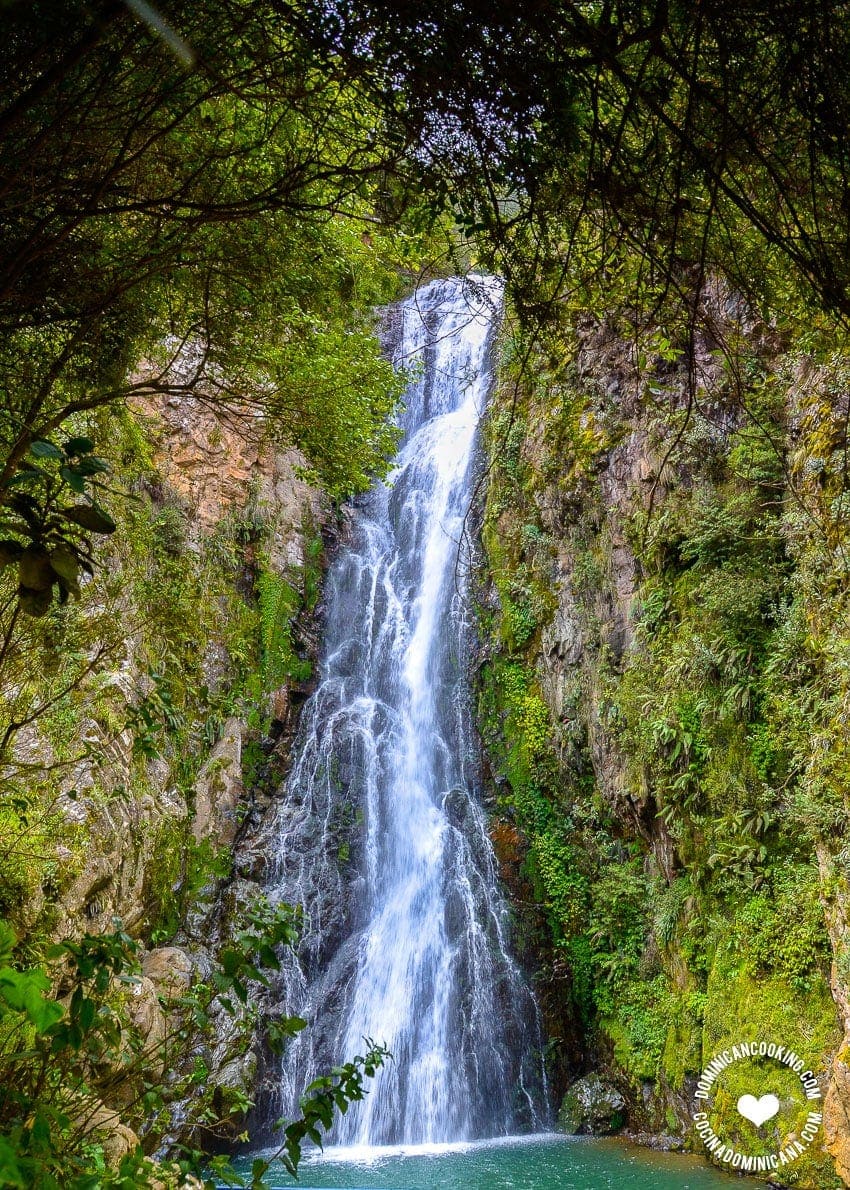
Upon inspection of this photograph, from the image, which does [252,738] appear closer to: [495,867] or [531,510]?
[495,867]

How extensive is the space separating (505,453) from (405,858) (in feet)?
22.2

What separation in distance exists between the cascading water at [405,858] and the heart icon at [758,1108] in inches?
140

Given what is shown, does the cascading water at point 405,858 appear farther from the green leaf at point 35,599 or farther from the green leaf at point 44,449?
the green leaf at point 44,449

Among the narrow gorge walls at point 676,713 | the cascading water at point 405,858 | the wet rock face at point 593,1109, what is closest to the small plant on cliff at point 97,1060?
the narrow gorge walls at point 676,713

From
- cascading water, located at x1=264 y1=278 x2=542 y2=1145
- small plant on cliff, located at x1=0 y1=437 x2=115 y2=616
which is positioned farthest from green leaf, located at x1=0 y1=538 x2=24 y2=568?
cascading water, located at x1=264 y1=278 x2=542 y2=1145

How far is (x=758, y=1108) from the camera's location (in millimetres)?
6340

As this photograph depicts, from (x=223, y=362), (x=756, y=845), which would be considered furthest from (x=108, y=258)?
(x=756, y=845)

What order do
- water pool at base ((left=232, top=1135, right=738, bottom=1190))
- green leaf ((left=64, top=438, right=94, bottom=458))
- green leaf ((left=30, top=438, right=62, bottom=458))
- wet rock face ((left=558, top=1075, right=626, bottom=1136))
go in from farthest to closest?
wet rock face ((left=558, top=1075, right=626, bottom=1136)), water pool at base ((left=232, top=1135, right=738, bottom=1190)), green leaf ((left=64, top=438, right=94, bottom=458)), green leaf ((left=30, top=438, right=62, bottom=458))

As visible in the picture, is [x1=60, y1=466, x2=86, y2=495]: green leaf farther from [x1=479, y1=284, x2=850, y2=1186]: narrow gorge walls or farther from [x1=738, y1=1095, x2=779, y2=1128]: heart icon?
[x1=738, y1=1095, x2=779, y2=1128]: heart icon

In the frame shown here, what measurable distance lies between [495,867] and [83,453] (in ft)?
35.0

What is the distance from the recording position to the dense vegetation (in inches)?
78.3

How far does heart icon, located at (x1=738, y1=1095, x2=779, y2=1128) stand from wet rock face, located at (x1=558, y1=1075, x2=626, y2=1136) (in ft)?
8.25

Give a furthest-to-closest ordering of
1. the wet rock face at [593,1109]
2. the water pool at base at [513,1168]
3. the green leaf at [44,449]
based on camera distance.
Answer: the wet rock face at [593,1109]
the water pool at base at [513,1168]
the green leaf at [44,449]

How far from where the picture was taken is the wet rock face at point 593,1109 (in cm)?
851
